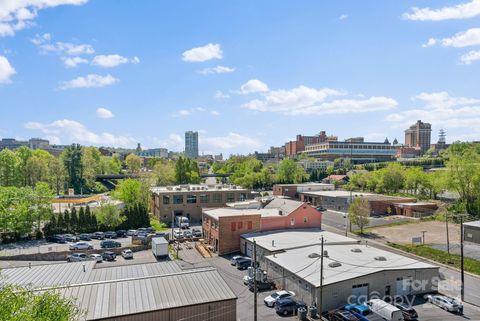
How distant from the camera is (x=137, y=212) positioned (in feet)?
172

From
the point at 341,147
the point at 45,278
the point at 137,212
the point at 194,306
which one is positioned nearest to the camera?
the point at 194,306

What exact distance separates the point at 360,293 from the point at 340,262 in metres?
3.12

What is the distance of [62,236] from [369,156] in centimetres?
15726

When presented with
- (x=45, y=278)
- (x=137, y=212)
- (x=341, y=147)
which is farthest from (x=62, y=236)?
(x=341, y=147)

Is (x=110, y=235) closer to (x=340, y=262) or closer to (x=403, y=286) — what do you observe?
(x=340, y=262)

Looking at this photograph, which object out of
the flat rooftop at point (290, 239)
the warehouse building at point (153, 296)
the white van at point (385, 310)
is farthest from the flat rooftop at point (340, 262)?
the warehouse building at point (153, 296)

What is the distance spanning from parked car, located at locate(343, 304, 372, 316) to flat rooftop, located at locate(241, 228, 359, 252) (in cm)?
1004

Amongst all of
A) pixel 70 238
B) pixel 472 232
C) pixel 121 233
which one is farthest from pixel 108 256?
pixel 472 232

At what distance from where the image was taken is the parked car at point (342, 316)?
71.5ft

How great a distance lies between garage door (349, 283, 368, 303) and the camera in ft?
81.9

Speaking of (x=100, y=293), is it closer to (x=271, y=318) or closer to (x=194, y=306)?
(x=194, y=306)

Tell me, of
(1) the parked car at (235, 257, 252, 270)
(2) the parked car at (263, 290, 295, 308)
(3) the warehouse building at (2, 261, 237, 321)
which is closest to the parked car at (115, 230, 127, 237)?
(1) the parked car at (235, 257, 252, 270)

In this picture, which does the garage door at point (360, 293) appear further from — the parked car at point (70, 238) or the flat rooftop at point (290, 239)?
the parked car at point (70, 238)

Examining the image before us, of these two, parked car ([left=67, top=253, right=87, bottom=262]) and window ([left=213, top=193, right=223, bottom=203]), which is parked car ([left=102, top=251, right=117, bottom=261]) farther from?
window ([left=213, top=193, right=223, bottom=203])
